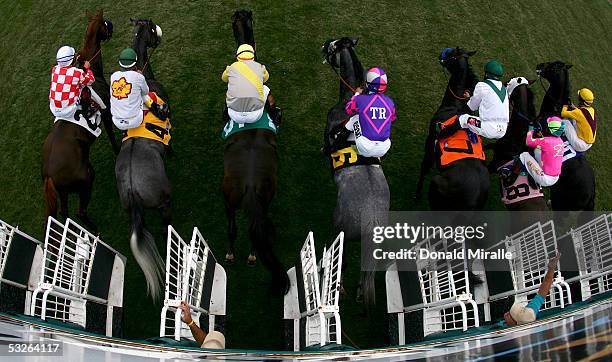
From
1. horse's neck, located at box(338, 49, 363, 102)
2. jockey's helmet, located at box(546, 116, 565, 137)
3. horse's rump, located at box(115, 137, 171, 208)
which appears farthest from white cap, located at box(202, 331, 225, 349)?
jockey's helmet, located at box(546, 116, 565, 137)

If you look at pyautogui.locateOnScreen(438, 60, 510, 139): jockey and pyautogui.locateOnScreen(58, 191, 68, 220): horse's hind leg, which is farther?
pyautogui.locateOnScreen(58, 191, 68, 220): horse's hind leg

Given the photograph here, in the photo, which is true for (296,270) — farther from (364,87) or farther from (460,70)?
(460,70)

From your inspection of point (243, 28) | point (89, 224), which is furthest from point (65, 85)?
point (243, 28)

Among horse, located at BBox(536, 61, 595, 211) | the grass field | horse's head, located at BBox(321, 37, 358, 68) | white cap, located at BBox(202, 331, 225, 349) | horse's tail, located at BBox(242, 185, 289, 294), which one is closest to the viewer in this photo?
white cap, located at BBox(202, 331, 225, 349)

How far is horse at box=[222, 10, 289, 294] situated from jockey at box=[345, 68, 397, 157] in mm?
822

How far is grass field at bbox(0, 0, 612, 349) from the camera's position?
14.9 ft

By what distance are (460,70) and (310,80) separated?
5.94ft

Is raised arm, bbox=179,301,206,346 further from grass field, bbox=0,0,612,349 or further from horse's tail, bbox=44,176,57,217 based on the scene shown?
horse's tail, bbox=44,176,57,217

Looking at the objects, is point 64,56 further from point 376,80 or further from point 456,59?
point 456,59

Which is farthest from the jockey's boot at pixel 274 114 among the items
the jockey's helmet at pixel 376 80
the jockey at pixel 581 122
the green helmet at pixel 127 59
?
the jockey at pixel 581 122

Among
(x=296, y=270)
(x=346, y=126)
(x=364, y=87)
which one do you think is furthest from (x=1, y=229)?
(x=364, y=87)

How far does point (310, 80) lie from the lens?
18.2ft

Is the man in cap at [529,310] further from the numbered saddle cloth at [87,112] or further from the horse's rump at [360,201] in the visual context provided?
the numbered saddle cloth at [87,112]

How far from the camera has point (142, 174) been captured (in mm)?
3885
